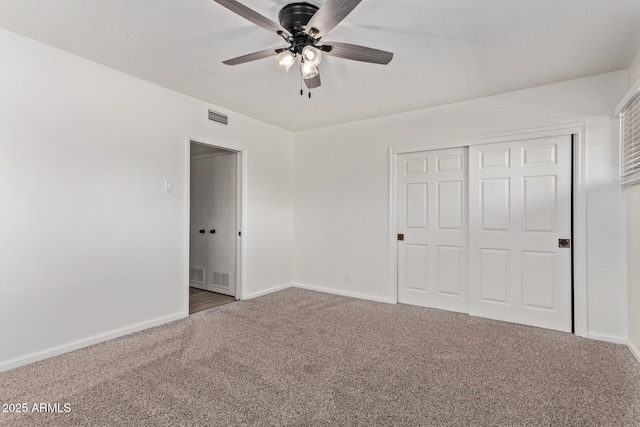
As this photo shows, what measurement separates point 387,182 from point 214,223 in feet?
8.40

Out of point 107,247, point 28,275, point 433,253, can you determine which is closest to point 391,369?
point 433,253

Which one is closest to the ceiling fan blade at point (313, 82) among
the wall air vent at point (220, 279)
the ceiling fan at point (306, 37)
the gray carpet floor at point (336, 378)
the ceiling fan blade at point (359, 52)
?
the ceiling fan at point (306, 37)

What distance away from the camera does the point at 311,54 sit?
2.05 meters

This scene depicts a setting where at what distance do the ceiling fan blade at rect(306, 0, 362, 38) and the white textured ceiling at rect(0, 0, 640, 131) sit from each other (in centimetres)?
33

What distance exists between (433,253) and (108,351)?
3.44m

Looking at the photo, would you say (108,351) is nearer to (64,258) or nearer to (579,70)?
(64,258)

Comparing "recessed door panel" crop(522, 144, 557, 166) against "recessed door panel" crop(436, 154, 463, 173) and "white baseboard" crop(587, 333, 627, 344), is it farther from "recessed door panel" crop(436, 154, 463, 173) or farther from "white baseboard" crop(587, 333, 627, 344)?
"white baseboard" crop(587, 333, 627, 344)

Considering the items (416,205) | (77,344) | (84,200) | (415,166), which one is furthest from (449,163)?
(77,344)

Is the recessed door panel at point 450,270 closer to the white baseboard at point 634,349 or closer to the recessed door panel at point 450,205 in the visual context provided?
the recessed door panel at point 450,205

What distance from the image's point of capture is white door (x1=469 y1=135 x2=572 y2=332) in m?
3.23

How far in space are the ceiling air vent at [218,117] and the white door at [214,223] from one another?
59 centimetres

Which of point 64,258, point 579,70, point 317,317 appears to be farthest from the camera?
point 317,317

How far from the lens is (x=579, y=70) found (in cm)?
294

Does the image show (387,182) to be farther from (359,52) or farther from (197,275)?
(197,275)
